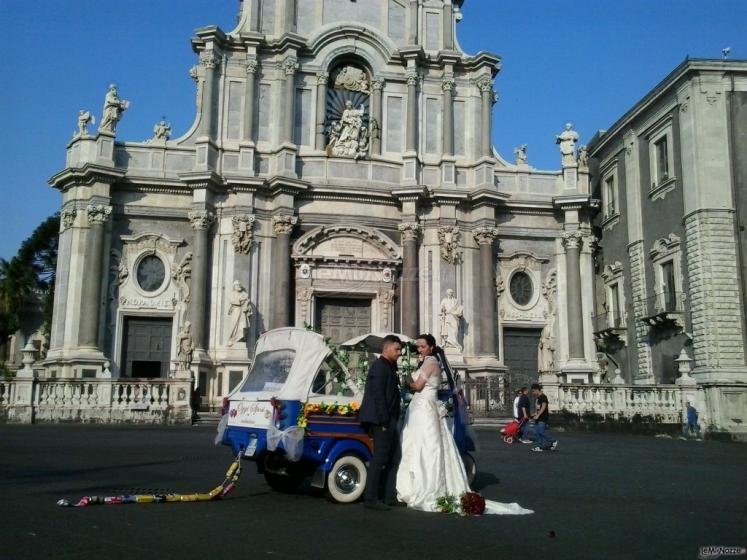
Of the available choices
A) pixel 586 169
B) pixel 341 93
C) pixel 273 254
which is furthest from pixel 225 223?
pixel 586 169

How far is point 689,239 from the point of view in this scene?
24.7m

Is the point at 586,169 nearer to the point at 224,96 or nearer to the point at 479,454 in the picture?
the point at 224,96

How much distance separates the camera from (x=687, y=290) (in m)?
25.0

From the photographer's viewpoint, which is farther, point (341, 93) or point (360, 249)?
point (341, 93)

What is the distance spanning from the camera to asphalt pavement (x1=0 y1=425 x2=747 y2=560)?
18.4 feet

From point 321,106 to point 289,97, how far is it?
159cm

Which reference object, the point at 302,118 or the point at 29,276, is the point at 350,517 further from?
the point at 29,276

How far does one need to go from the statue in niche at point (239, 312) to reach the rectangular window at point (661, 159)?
49.9 ft

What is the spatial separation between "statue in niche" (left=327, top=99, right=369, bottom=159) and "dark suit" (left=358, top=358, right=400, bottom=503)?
2184cm

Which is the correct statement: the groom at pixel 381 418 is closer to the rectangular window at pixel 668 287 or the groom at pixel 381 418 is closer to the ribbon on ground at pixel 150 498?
the ribbon on ground at pixel 150 498

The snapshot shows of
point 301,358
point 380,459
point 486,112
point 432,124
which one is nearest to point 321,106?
point 432,124

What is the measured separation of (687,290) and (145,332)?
61.8ft

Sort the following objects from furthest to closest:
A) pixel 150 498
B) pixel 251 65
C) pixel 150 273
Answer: pixel 251 65 → pixel 150 273 → pixel 150 498

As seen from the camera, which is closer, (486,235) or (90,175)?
(90,175)
